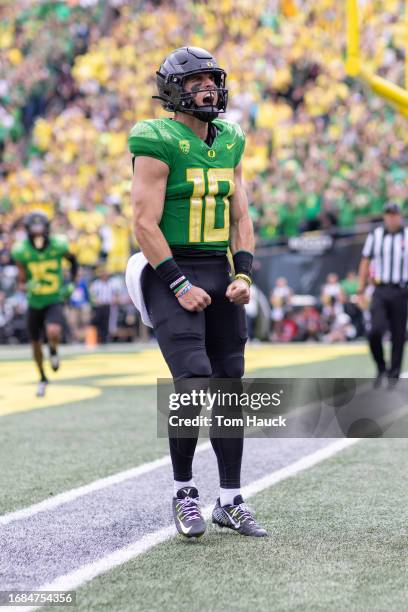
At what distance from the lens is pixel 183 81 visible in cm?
440

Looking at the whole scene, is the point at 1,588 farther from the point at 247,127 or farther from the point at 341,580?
the point at 247,127

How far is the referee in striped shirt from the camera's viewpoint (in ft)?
34.9

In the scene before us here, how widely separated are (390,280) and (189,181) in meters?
6.60

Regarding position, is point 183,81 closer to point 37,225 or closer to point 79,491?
point 79,491

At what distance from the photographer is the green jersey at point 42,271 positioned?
37.4 feet

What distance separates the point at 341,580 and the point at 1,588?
3.54 ft

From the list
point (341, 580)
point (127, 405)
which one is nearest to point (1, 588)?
point (341, 580)

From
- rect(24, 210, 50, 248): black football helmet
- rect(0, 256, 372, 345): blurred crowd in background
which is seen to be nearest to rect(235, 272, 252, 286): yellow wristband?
rect(24, 210, 50, 248): black football helmet

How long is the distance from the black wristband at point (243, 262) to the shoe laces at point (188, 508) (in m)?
0.93

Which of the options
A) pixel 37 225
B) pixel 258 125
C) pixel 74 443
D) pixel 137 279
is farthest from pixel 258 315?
pixel 137 279

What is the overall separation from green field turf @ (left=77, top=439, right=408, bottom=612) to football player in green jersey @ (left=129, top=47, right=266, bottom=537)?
0.25m

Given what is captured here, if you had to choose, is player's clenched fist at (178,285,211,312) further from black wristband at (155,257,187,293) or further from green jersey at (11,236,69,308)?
green jersey at (11,236,69,308)

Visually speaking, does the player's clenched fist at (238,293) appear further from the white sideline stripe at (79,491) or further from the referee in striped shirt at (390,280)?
the referee in striped shirt at (390,280)

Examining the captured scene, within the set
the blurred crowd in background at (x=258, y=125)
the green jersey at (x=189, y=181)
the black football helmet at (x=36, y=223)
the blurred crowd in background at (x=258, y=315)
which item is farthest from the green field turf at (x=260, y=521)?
the blurred crowd in background at (x=258, y=125)
